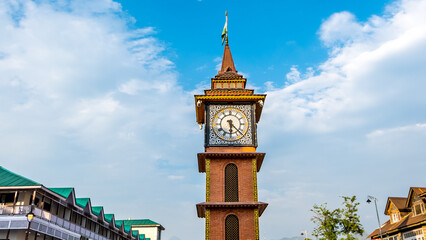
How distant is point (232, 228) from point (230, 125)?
8.88 metres

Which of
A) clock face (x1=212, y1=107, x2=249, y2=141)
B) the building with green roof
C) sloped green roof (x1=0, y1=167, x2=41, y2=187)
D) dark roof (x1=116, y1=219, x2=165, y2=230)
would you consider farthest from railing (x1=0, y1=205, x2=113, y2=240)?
dark roof (x1=116, y1=219, x2=165, y2=230)

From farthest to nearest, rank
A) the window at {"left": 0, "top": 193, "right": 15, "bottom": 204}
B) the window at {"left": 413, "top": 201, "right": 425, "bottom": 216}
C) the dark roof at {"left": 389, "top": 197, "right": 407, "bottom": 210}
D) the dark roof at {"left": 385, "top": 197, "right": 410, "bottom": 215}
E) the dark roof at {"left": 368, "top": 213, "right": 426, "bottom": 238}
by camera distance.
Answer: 1. the dark roof at {"left": 389, "top": 197, "right": 407, "bottom": 210}
2. the dark roof at {"left": 385, "top": 197, "right": 410, "bottom": 215}
3. the window at {"left": 413, "top": 201, "right": 425, "bottom": 216}
4. the dark roof at {"left": 368, "top": 213, "right": 426, "bottom": 238}
5. the window at {"left": 0, "top": 193, "right": 15, "bottom": 204}

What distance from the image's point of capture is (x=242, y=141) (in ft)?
110

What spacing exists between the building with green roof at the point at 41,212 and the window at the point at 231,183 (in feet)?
48.2

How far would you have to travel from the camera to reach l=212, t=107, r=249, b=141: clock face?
33.7 metres

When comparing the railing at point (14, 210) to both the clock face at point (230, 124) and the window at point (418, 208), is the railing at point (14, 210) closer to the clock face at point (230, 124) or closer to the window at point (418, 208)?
the clock face at point (230, 124)

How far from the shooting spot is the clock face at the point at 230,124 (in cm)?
3372

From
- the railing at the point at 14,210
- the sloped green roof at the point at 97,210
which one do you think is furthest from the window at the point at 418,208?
the railing at the point at 14,210

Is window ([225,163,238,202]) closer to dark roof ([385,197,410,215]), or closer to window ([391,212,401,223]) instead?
dark roof ([385,197,410,215])

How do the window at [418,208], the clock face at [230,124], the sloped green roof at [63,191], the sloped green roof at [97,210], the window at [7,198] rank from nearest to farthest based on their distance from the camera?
the clock face at [230,124] → the window at [7,198] → the sloped green roof at [63,191] → the window at [418,208] → the sloped green roof at [97,210]

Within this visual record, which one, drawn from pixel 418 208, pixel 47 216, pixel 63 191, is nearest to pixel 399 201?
pixel 418 208

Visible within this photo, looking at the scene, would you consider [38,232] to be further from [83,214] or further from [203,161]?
[203,161]

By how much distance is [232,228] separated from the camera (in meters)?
30.4

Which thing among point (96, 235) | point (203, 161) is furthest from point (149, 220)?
point (203, 161)
